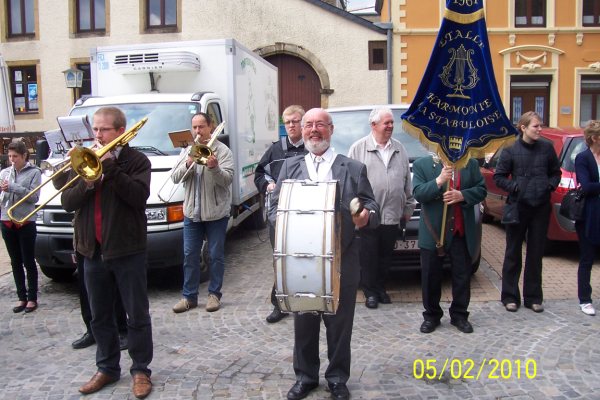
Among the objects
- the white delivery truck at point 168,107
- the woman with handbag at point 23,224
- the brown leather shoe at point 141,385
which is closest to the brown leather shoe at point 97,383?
the brown leather shoe at point 141,385

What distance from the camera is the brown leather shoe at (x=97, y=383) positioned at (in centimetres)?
416

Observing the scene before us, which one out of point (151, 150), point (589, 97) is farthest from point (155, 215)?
point (589, 97)

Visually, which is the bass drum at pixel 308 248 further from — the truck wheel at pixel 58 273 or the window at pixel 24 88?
the window at pixel 24 88

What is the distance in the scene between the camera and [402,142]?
7141 mm

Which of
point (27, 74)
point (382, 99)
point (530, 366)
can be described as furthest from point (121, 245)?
point (27, 74)

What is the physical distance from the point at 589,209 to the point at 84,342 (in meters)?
4.79

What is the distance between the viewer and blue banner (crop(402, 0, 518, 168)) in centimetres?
507

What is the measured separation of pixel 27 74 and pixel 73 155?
21.3m

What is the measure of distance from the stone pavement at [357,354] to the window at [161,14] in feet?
55.1


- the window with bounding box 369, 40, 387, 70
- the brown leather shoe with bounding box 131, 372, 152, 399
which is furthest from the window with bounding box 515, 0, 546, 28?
the brown leather shoe with bounding box 131, 372, 152, 399

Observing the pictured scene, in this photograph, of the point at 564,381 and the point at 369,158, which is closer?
the point at 564,381

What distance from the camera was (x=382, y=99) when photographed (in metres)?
20.4

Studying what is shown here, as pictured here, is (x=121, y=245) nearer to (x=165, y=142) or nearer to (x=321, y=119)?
(x=321, y=119)

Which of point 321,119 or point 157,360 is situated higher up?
point 321,119
